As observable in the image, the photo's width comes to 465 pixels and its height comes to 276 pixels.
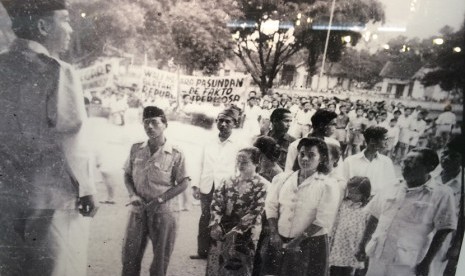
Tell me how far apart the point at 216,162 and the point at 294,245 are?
533mm

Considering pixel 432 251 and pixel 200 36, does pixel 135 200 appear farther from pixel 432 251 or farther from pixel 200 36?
pixel 432 251

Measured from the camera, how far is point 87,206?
215 centimetres

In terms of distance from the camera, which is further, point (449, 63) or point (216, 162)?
point (216, 162)

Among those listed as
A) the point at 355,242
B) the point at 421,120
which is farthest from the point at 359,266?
the point at 421,120

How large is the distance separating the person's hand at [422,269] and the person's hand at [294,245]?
0.57 metres

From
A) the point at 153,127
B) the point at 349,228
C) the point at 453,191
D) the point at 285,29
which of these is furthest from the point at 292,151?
the point at 453,191

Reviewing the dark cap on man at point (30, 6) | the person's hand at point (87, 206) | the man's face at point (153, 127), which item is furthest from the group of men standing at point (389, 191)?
the dark cap on man at point (30, 6)

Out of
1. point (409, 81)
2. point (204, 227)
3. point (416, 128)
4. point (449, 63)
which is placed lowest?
point (204, 227)

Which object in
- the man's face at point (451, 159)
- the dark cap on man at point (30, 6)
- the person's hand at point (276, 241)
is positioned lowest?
the person's hand at point (276, 241)

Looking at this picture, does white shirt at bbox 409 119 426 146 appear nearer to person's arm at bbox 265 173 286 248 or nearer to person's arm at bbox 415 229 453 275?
person's arm at bbox 415 229 453 275

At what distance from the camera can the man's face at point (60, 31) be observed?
6.64 feet

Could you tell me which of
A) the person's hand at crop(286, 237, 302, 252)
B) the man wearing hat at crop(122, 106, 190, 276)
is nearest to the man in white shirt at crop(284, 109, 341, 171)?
the person's hand at crop(286, 237, 302, 252)

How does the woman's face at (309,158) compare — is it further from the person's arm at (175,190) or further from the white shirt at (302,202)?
the person's arm at (175,190)

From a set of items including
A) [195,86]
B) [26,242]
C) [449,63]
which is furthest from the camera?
[26,242]
